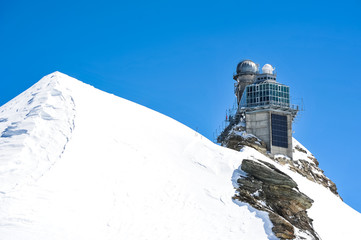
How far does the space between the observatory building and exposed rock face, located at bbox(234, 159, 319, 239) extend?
96.5ft

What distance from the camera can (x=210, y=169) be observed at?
1572 inches

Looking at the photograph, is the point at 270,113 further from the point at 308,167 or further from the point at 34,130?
the point at 34,130

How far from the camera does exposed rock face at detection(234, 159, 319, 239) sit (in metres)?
35.7

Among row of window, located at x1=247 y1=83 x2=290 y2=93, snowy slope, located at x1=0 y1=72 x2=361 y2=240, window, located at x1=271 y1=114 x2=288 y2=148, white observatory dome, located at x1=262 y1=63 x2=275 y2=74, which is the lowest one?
snowy slope, located at x1=0 y1=72 x2=361 y2=240

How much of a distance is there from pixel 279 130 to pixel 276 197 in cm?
3417

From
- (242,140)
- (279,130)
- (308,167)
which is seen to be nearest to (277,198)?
(242,140)

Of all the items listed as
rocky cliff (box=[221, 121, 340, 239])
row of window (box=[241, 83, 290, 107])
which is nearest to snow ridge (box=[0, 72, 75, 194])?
rocky cliff (box=[221, 121, 340, 239])

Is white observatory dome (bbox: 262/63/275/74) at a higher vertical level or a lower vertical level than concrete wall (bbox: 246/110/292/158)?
A: higher

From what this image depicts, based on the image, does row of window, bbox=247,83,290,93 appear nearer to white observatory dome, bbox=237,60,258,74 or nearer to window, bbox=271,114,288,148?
window, bbox=271,114,288,148

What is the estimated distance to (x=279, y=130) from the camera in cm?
7181

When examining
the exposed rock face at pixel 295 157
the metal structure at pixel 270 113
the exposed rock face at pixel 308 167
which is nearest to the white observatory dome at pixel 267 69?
the metal structure at pixel 270 113

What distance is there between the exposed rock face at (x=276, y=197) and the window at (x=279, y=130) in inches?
1161

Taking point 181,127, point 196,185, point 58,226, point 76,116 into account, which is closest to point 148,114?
point 181,127

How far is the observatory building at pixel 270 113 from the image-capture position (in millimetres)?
70875
